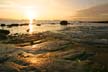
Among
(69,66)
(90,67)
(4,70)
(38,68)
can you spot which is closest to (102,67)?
(90,67)

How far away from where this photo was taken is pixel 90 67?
11.4 metres

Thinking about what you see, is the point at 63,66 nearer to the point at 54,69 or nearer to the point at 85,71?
the point at 54,69

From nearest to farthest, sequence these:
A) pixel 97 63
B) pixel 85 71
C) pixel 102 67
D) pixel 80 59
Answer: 1. pixel 85 71
2. pixel 102 67
3. pixel 97 63
4. pixel 80 59

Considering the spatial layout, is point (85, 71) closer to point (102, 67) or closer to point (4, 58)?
point (102, 67)

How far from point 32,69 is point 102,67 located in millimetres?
4281

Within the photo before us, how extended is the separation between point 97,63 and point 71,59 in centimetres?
216

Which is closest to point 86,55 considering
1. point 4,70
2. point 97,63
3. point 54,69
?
point 97,63

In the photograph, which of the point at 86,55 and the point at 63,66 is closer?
the point at 63,66

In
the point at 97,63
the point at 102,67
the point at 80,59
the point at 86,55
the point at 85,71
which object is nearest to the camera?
the point at 85,71

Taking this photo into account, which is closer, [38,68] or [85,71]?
[85,71]

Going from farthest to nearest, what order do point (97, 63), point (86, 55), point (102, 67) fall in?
point (86, 55)
point (97, 63)
point (102, 67)

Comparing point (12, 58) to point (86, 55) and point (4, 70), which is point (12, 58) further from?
point (86, 55)

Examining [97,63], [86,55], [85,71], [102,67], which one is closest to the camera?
[85,71]

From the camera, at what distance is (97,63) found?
1252cm
